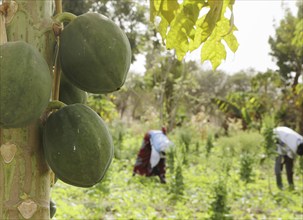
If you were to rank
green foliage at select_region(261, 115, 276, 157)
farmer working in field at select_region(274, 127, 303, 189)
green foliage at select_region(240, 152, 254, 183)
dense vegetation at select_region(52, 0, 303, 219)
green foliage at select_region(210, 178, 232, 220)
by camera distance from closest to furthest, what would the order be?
green foliage at select_region(210, 178, 232, 220)
dense vegetation at select_region(52, 0, 303, 219)
green foliage at select_region(261, 115, 276, 157)
farmer working in field at select_region(274, 127, 303, 189)
green foliage at select_region(240, 152, 254, 183)

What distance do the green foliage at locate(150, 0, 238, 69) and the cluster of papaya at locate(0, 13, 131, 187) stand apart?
23 centimetres

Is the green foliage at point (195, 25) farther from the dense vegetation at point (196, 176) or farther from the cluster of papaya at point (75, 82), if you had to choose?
the dense vegetation at point (196, 176)

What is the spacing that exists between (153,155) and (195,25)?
6223 mm

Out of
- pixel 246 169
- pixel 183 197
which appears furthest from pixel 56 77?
pixel 246 169

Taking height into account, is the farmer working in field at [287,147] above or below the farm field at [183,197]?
above

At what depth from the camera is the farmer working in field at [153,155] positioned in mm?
7238

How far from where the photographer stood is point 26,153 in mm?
742

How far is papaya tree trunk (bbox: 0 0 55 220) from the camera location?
0.72 metres

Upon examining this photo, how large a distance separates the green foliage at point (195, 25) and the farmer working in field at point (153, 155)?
5980 mm

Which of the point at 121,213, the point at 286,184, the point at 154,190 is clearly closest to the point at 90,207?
the point at 121,213

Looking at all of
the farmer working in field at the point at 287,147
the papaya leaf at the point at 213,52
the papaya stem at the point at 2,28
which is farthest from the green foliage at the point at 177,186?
the papaya stem at the point at 2,28

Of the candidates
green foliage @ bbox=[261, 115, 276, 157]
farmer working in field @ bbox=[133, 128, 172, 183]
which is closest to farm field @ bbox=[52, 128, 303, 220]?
farmer working in field @ bbox=[133, 128, 172, 183]

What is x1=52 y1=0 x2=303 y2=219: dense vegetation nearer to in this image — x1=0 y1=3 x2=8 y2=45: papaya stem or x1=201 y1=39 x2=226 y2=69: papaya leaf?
x1=201 y1=39 x2=226 y2=69: papaya leaf

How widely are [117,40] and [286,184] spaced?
790cm
